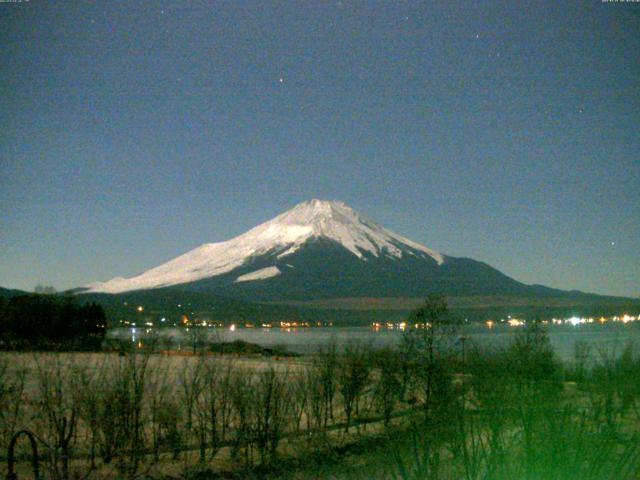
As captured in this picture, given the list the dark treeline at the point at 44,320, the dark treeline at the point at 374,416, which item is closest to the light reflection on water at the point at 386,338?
the dark treeline at the point at 374,416

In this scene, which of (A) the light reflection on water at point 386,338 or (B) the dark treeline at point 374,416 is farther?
(A) the light reflection on water at point 386,338

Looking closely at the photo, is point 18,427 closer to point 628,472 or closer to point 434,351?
point 434,351

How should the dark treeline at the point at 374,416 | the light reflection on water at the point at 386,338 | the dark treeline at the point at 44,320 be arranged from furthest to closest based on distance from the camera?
the dark treeline at the point at 44,320, the light reflection on water at the point at 386,338, the dark treeline at the point at 374,416

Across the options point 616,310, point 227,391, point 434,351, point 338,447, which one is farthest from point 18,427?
point 616,310

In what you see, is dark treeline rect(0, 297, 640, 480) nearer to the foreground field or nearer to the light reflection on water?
the foreground field

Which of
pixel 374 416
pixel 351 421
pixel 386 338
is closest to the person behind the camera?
pixel 351 421

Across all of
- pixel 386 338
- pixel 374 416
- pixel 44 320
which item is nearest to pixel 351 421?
pixel 374 416

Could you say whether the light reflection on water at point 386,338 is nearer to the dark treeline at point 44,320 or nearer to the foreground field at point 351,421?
the foreground field at point 351,421

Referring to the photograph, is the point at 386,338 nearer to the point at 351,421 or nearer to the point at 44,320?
the point at 44,320

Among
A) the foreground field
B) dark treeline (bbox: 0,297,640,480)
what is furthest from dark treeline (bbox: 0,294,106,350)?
the foreground field
